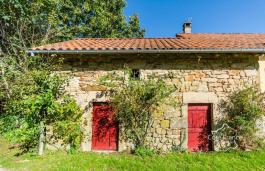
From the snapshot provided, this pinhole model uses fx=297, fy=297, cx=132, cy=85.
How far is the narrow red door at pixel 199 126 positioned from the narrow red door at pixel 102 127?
2466 mm

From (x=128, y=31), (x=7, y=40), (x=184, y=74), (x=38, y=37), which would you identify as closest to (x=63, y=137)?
(x=184, y=74)

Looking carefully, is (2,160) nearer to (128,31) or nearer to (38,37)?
(38,37)

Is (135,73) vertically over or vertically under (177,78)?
over

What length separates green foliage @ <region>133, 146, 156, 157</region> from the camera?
28.5 feet

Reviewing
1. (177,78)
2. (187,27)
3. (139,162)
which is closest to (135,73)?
(177,78)

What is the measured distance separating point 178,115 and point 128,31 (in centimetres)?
1454

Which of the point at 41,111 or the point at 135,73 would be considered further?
the point at 135,73

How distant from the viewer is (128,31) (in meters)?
23.0

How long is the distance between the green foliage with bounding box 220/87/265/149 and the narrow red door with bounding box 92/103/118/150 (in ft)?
11.9

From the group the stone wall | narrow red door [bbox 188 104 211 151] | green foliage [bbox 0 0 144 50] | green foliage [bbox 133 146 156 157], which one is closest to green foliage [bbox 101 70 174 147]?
green foliage [bbox 133 146 156 157]

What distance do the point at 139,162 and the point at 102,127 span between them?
2490 millimetres

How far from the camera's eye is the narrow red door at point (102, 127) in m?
9.76

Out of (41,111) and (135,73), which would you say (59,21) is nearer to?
(135,73)

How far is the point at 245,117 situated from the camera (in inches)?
355
